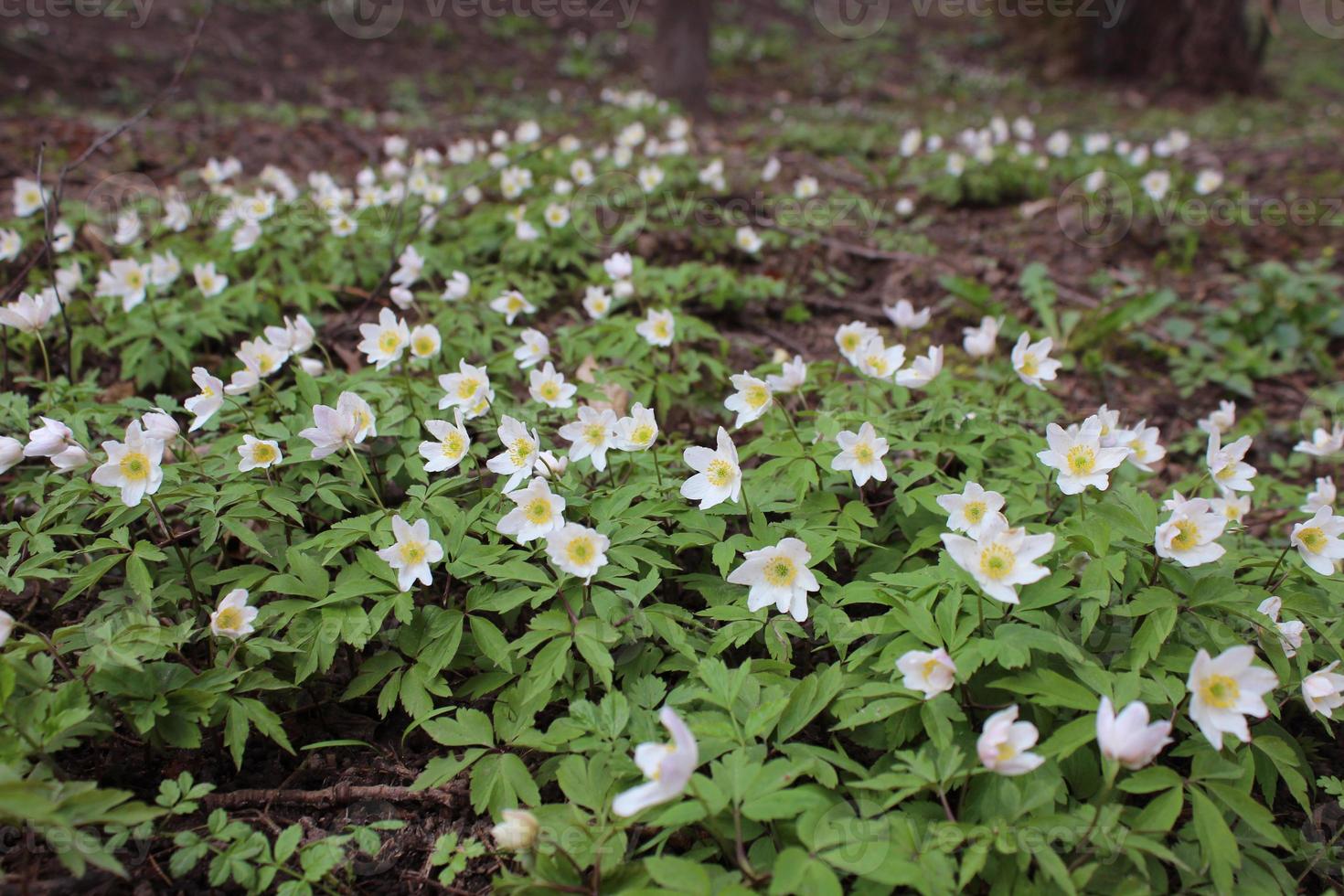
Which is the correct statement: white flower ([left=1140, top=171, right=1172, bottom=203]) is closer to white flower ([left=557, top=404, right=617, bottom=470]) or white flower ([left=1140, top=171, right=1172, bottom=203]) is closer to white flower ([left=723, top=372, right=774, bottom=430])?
white flower ([left=723, top=372, right=774, bottom=430])

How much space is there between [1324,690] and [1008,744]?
3.12 ft

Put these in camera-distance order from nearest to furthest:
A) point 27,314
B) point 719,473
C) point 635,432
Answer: point 719,473 < point 635,432 < point 27,314

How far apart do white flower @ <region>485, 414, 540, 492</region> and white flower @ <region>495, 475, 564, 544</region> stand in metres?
0.16

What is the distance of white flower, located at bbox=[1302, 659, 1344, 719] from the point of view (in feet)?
6.48

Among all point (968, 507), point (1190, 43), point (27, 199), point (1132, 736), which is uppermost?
point (1190, 43)

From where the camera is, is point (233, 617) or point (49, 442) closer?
point (233, 617)

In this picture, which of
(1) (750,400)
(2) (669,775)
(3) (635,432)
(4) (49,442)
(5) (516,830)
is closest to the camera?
(2) (669,775)

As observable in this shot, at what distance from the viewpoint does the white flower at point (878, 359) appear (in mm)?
2906

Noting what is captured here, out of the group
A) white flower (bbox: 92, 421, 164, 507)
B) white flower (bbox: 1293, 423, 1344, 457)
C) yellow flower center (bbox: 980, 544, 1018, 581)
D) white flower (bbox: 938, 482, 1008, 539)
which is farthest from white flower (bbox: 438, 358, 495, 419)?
white flower (bbox: 1293, 423, 1344, 457)

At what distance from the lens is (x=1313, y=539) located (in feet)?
7.32

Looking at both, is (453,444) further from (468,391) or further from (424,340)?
A: (424,340)

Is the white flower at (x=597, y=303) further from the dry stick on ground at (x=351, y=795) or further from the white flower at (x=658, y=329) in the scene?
the dry stick on ground at (x=351, y=795)

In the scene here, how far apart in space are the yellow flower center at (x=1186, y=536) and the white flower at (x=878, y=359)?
111cm

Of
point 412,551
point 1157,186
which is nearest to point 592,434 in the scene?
point 412,551
